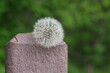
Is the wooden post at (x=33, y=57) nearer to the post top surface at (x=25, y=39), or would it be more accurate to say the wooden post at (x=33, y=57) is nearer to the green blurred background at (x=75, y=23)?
the post top surface at (x=25, y=39)

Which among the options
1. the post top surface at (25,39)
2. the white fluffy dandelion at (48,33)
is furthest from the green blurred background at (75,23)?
the white fluffy dandelion at (48,33)

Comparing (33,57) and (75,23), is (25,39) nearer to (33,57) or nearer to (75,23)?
(33,57)

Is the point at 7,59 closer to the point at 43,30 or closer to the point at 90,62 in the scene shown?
the point at 43,30

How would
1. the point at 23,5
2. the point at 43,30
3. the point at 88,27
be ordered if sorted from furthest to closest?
the point at 88,27, the point at 23,5, the point at 43,30

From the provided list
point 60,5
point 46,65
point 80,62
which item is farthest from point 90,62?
point 46,65

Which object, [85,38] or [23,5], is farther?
[85,38]

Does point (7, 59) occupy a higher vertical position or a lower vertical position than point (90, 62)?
lower

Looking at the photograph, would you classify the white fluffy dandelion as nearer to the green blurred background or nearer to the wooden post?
the wooden post
